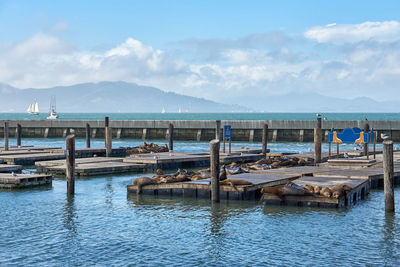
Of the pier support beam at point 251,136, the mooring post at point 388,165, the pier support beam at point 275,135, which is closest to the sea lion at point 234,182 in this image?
the mooring post at point 388,165

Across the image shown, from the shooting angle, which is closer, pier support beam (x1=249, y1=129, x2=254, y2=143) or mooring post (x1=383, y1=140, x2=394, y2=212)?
mooring post (x1=383, y1=140, x2=394, y2=212)

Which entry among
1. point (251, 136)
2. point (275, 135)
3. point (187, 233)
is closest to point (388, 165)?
point (187, 233)

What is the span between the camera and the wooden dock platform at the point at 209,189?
2000 cm

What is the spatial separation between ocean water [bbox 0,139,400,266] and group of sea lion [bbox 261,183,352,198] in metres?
0.58

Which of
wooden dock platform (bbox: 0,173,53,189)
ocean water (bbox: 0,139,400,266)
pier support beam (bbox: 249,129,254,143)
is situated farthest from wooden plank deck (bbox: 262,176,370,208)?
pier support beam (bbox: 249,129,254,143)

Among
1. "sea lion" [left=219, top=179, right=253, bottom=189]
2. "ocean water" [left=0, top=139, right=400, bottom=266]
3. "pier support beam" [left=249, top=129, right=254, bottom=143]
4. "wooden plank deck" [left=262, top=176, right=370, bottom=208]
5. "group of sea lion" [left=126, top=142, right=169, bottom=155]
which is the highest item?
"pier support beam" [left=249, top=129, right=254, bottom=143]

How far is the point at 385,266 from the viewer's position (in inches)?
485

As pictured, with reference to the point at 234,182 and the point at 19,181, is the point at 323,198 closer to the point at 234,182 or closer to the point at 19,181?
the point at 234,182

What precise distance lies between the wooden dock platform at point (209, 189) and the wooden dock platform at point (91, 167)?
21.6 feet

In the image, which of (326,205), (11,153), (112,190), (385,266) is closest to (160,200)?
(112,190)

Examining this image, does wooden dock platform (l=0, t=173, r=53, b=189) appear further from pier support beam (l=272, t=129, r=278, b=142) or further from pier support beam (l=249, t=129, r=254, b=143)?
pier support beam (l=272, t=129, r=278, b=142)

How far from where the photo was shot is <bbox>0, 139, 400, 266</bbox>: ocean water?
1291 cm

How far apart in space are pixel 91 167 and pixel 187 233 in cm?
1401

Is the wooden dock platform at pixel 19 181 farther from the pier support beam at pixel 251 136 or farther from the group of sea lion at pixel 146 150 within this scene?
the pier support beam at pixel 251 136
